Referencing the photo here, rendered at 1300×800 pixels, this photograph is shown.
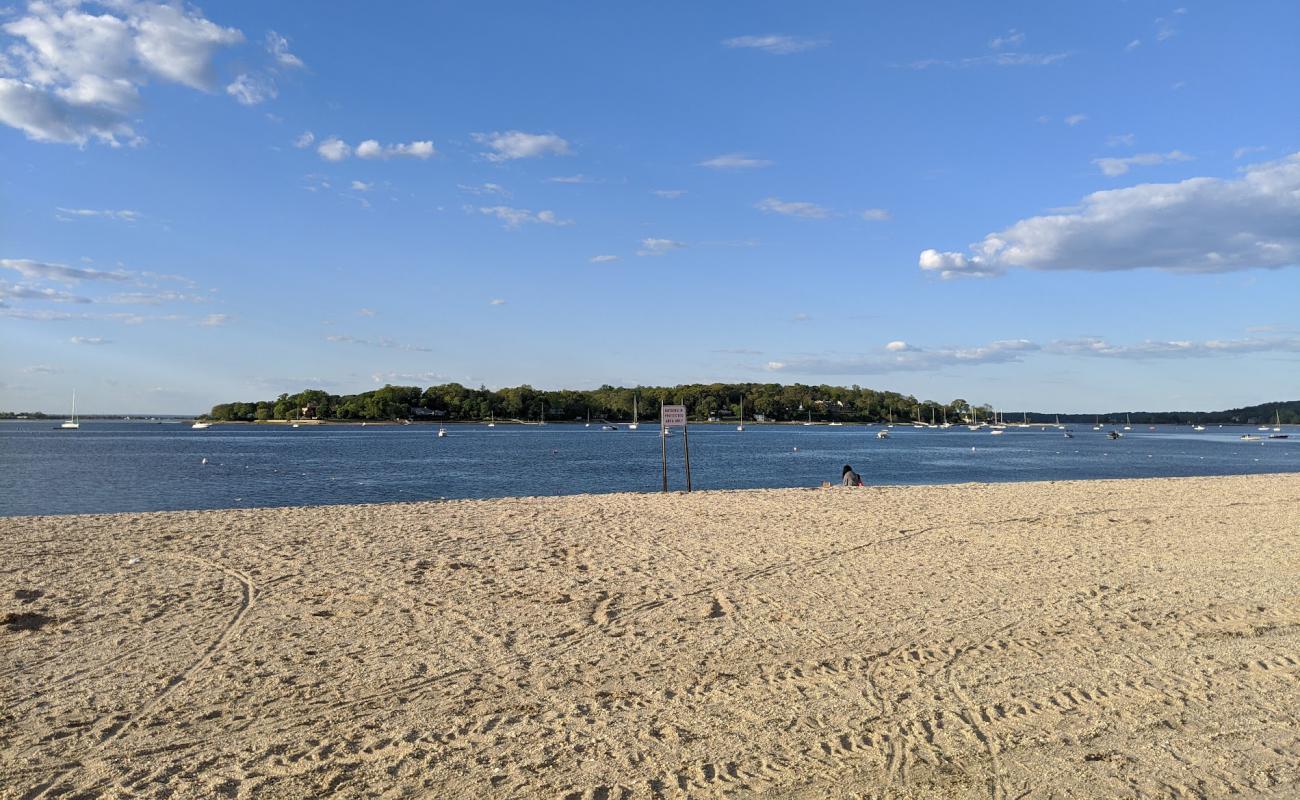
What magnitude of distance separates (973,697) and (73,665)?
6.40 m

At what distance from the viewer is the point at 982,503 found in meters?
17.8

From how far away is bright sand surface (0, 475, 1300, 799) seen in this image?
4637mm

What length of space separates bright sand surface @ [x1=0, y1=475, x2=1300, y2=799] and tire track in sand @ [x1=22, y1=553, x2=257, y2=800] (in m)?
0.03

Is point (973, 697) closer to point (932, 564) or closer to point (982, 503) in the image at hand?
point (932, 564)

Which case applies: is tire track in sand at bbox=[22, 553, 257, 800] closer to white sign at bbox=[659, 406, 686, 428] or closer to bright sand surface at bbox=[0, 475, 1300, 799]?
bright sand surface at bbox=[0, 475, 1300, 799]

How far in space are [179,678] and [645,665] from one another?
10.8 ft

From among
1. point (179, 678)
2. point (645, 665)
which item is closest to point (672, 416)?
point (645, 665)

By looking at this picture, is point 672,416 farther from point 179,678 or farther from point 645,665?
point 179,678

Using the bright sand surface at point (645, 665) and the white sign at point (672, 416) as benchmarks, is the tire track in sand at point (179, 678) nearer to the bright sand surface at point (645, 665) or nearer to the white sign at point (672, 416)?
the bright sand surface at point (645, 665)

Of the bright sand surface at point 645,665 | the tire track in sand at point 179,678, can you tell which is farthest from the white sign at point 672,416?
the tire track in sand at point 179,678

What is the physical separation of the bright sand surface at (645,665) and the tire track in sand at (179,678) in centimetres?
3

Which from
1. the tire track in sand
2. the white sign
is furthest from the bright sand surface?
the white sign

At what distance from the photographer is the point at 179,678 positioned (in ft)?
19.9

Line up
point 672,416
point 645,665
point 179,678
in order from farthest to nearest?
point 672,416, point 645,665, point 179,678
